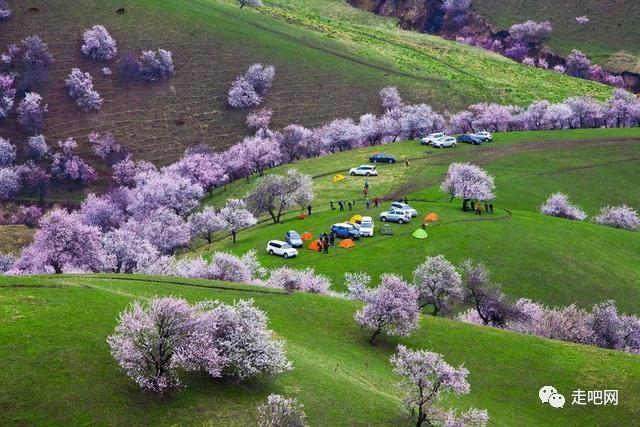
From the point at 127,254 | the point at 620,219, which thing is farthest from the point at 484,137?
the point at 127,254

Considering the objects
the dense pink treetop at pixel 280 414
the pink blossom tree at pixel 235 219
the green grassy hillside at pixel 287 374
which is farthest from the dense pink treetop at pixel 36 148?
the dense pink treetop at pixel 280 414

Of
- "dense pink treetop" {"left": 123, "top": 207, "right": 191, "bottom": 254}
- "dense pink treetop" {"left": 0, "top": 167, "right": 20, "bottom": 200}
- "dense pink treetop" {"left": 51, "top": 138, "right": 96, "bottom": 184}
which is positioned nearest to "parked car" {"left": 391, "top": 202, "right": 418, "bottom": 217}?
"dense pink treetop" {"left": 123, "top": 207, "right": 191, "bottom": 254}

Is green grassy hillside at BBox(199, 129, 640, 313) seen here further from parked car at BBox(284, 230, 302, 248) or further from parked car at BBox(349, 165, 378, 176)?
parked car at BBox(349, 165, 378, 176)

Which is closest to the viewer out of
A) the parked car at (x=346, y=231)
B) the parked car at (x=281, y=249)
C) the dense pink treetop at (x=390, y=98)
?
the parked car at (x=281, y=249)

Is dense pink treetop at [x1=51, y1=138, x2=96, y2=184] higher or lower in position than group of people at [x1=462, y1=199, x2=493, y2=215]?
lower

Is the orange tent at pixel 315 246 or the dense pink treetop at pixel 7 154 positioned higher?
the orange tent at pixel 315 246

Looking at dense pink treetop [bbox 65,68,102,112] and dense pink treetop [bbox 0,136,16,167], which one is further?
dense pink treetop [bbox 65,68,102,112]

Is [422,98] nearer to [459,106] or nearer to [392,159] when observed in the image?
[459,106]

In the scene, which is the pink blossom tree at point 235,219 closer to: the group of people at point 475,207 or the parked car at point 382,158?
the group of people at point 475,207
